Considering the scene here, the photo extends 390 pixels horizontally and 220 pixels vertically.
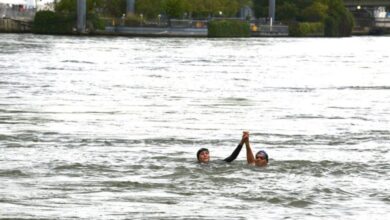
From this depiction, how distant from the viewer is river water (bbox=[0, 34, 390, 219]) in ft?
71.6

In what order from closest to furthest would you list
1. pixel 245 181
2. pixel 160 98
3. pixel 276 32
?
pixel 245 181 → pixel 160 98 → pixel 276 32

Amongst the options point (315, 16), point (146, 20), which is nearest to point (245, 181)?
point (146, 20)

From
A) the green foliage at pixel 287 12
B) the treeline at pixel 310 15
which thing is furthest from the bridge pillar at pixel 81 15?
the green foliage at pixel 287 12

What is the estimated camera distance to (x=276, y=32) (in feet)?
486

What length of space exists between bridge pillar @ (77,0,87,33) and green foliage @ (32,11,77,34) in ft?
2.75

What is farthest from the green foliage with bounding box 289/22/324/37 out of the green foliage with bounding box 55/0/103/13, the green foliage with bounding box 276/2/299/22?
the green foliage with bounding box 55/0/103/13

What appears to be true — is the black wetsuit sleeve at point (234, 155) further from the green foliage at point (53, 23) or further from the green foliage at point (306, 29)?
the green foliage at point (306, 29)

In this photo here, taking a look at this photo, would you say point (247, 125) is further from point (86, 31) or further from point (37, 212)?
point (86, 31)

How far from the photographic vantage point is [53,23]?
122 metres

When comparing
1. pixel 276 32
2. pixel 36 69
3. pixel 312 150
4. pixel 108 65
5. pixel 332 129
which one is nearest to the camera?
pixel 312 150

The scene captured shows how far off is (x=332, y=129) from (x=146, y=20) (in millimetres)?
102441

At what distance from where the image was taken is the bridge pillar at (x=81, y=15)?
118 meters

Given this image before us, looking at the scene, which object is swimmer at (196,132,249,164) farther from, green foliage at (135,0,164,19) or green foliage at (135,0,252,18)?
green foliage at (135,0,164,19)

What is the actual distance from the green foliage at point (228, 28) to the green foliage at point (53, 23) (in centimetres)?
1404
